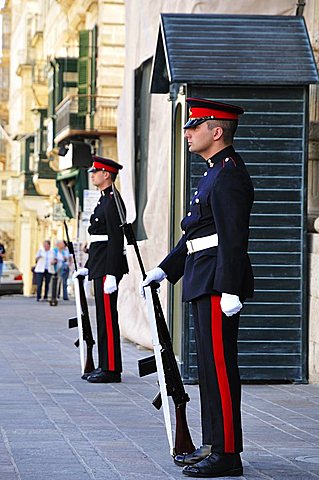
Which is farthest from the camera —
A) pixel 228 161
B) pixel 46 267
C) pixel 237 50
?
pixel 46 267

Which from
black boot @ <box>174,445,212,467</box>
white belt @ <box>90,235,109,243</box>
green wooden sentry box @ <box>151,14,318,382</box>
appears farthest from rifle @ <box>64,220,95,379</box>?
black boot @ <box>174,445,212,467</box>

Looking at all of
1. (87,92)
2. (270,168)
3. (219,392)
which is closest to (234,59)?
(270,168)

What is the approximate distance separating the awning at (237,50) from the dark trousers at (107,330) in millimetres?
1984

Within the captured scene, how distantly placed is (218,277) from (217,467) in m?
0.99

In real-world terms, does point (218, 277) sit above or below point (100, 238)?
below

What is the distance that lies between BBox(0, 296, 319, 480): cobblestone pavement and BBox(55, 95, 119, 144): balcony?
62.7 ft

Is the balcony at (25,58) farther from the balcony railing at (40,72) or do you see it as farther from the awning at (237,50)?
the awning at (237,50)

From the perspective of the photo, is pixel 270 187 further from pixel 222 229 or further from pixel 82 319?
pixel 222 229

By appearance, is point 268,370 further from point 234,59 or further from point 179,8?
point 179,8

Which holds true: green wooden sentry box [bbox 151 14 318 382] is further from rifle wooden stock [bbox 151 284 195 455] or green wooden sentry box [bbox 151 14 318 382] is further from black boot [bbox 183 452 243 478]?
black boot [bbox 183 452 243 478]

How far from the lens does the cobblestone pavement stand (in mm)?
7469

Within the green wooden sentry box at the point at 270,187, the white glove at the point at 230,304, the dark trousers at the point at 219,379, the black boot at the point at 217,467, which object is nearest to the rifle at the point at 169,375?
the dark trousers at the point at 219,379

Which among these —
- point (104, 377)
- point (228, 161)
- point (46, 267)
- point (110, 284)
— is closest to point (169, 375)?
point (228, 161)

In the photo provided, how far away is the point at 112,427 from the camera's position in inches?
360
